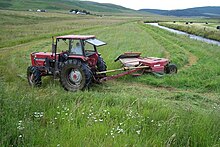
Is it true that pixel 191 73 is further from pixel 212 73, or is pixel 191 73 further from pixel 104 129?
pixel 104 129

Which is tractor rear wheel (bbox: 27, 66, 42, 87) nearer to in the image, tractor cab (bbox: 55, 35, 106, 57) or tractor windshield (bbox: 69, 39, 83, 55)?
tractor cab (bbox: 55, 35, 106, 57)

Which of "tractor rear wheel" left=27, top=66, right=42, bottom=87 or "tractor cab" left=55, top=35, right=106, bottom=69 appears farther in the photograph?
"tractor rear wheel" left=27, top=66, right=42, bottom=87

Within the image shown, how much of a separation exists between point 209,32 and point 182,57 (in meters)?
28.1

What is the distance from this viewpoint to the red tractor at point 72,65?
910 centimetres

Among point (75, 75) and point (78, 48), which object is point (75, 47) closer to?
point (78, 48)

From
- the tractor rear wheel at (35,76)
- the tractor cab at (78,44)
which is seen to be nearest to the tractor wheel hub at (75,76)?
the tractor cab at (78,44)

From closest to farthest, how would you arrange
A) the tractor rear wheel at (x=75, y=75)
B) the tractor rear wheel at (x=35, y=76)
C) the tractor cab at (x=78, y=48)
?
the tractor rear wheel at (x=75, y=75) < the tractor cab at (x=78, y=48) < the tractor rear wheel at (x=35, y=76)

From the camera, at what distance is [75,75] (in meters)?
9.34

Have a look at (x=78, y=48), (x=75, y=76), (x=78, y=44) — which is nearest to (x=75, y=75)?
(x=75, y=76)

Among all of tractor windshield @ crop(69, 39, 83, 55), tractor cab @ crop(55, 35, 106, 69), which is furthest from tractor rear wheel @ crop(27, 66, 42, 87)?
tractor windshield @ crop(69, 39, 83, 55)

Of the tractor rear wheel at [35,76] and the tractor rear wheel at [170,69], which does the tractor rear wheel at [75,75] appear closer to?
the tractor rear wheel at [35,76]

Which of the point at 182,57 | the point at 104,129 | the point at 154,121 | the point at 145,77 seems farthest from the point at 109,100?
the point at 182,57

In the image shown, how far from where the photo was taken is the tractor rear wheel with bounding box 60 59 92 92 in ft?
29.5

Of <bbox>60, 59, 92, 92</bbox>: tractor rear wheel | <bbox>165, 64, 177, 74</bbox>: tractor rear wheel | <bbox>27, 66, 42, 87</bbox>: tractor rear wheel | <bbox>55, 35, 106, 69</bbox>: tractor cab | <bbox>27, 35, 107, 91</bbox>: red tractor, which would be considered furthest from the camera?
<bbox>165, 64, 177, 74</bbox>: tractor rear wheel
